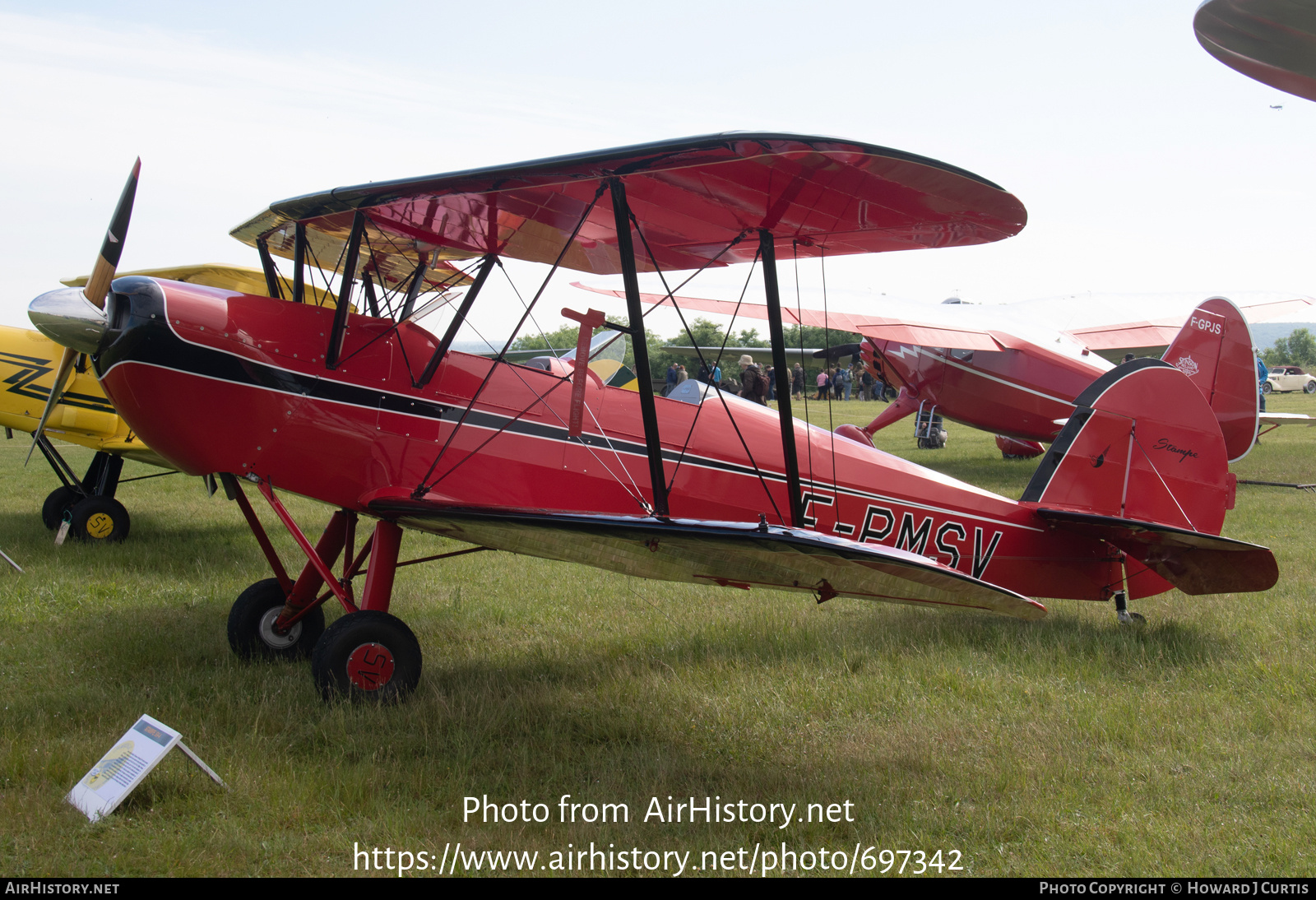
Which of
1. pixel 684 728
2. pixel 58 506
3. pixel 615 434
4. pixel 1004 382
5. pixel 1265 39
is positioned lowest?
pixel 58 506

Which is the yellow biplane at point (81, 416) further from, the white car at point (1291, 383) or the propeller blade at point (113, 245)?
the white car at point (1291, 383)

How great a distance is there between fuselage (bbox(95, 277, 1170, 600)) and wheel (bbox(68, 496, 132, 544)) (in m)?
4.56

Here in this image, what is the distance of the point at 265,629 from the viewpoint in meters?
4.98

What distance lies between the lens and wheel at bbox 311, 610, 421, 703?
13.2 ft

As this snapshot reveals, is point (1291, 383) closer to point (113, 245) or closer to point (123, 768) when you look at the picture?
point (113, 245)

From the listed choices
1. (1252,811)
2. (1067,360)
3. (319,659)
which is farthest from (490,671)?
(1067,360)

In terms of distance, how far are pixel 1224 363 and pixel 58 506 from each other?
1334 cm

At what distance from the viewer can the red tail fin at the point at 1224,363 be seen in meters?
10.7

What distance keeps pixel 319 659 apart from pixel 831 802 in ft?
7.68

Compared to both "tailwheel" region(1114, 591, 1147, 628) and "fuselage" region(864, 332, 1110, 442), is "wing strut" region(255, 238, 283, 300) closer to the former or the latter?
"tailwheel" region(1114, 591, 1147, 628)

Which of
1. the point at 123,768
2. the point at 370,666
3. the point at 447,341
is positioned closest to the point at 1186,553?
the point at 447,341

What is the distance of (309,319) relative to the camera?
171 inches

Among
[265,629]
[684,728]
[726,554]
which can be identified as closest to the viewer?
[726,554]

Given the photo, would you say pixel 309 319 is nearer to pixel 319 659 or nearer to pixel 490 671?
pixel 319 659
